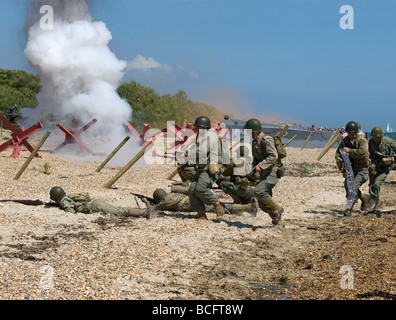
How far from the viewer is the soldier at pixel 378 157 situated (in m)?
9.92

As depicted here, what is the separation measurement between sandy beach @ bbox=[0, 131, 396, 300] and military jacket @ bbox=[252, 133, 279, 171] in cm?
119

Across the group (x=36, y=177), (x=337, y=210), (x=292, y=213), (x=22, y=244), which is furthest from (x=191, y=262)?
(x=36, y=177)

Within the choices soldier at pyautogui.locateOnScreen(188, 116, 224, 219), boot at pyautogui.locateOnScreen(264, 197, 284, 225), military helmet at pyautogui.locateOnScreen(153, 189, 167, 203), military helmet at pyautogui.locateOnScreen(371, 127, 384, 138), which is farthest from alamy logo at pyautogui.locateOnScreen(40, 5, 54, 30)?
boot at pyautogui.locateOnScreen(264, 197, 284, 225)

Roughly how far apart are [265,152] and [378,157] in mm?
3186

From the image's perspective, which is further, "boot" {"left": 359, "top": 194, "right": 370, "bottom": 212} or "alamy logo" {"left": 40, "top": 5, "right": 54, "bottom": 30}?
"alamy logo" {"left": 40, "top": 5, "right": 54, "bottom": 30}

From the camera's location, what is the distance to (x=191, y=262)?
21.0ft

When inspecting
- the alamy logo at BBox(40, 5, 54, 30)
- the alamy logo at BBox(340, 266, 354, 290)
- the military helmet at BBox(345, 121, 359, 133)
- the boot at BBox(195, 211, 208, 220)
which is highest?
the alamy logo at BBox(40, 5, 54, 30)

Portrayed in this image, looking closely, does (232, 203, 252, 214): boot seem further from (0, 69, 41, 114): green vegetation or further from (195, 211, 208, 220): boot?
(0, 69, 41, 114): green vegetation

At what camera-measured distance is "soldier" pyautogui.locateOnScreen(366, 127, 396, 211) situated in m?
9.92

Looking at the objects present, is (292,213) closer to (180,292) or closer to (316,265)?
(316,265)

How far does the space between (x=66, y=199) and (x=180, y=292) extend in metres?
4.48

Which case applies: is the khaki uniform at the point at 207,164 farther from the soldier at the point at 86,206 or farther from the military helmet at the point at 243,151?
the soldier at the point at 86,206

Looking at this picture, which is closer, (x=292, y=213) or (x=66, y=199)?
(x=66, y=199)

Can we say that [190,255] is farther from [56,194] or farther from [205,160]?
[56,194]
